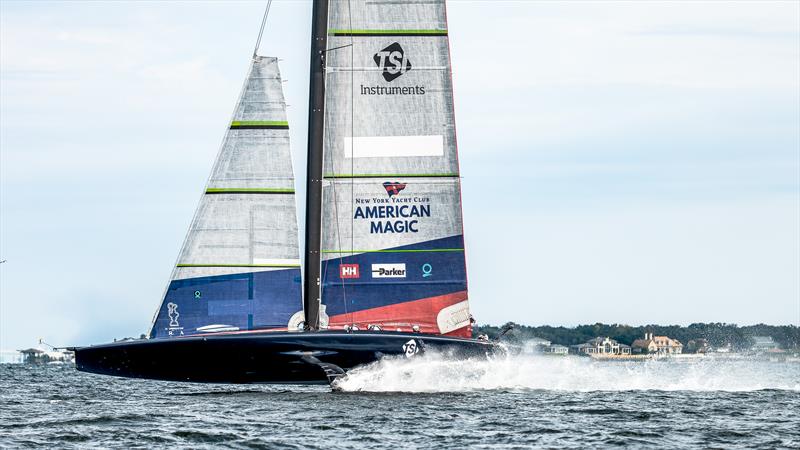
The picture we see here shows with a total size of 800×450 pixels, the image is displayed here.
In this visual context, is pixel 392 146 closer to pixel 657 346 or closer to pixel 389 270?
pixel 389 270

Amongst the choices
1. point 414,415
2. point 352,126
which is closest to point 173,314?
point 352,126

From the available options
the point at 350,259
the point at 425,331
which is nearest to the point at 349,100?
the point at 350,259

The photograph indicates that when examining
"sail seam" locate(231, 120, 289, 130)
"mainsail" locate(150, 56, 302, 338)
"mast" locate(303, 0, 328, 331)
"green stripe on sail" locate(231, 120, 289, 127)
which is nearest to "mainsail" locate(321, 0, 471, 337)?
"mast" locate(303, 0, 328, 331)

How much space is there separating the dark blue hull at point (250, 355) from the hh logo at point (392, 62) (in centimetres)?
666

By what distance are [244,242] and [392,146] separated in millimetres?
4431

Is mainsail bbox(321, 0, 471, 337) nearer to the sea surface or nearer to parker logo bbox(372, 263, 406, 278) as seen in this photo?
parker logo bbox(372, 263, 406, 278)

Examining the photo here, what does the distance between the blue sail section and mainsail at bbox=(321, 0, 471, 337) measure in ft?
4.57

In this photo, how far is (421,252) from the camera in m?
34.3

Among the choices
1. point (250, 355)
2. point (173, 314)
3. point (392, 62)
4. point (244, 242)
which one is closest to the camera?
point (250, 355)

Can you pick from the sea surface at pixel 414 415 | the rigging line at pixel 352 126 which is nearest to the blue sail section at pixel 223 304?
the sea surface at pixel 414 415

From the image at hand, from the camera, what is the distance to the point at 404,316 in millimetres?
34188

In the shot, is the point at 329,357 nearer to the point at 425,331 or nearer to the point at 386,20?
the point at 425,331

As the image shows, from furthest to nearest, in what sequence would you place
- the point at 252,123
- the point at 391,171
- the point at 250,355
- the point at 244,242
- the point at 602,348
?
the point at 602,348
the point at 391,171
the point at 252,123
the point at 244,242
the point at 250,355

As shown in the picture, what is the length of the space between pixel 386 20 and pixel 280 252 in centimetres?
640
